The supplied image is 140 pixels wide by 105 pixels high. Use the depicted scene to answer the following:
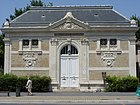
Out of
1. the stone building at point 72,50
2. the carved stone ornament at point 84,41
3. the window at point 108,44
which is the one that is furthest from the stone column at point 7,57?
the window at point 108,44

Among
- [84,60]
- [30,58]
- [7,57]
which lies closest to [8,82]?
Answer: [7,57]

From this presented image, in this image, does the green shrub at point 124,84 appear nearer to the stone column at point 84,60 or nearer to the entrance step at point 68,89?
the stone column at point 84,60

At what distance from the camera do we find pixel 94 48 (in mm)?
38438

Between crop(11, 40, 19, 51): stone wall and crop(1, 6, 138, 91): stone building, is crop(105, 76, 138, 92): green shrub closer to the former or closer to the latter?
crop(1, 6, 138, 91): stone building

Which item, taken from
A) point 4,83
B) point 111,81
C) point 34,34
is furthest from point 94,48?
point 4,83

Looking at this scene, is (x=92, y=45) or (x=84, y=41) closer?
(x=84, y=41)

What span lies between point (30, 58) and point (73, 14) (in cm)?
760

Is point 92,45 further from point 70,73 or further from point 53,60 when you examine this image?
point 53,60

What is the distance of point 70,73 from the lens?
3850cm

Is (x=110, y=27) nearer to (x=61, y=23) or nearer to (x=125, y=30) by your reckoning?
(x=125, y=30)

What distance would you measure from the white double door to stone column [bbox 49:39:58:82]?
37.4 inches

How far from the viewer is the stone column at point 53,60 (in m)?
38.2

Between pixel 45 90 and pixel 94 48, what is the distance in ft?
23.7

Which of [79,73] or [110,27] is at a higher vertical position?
[110,27]
